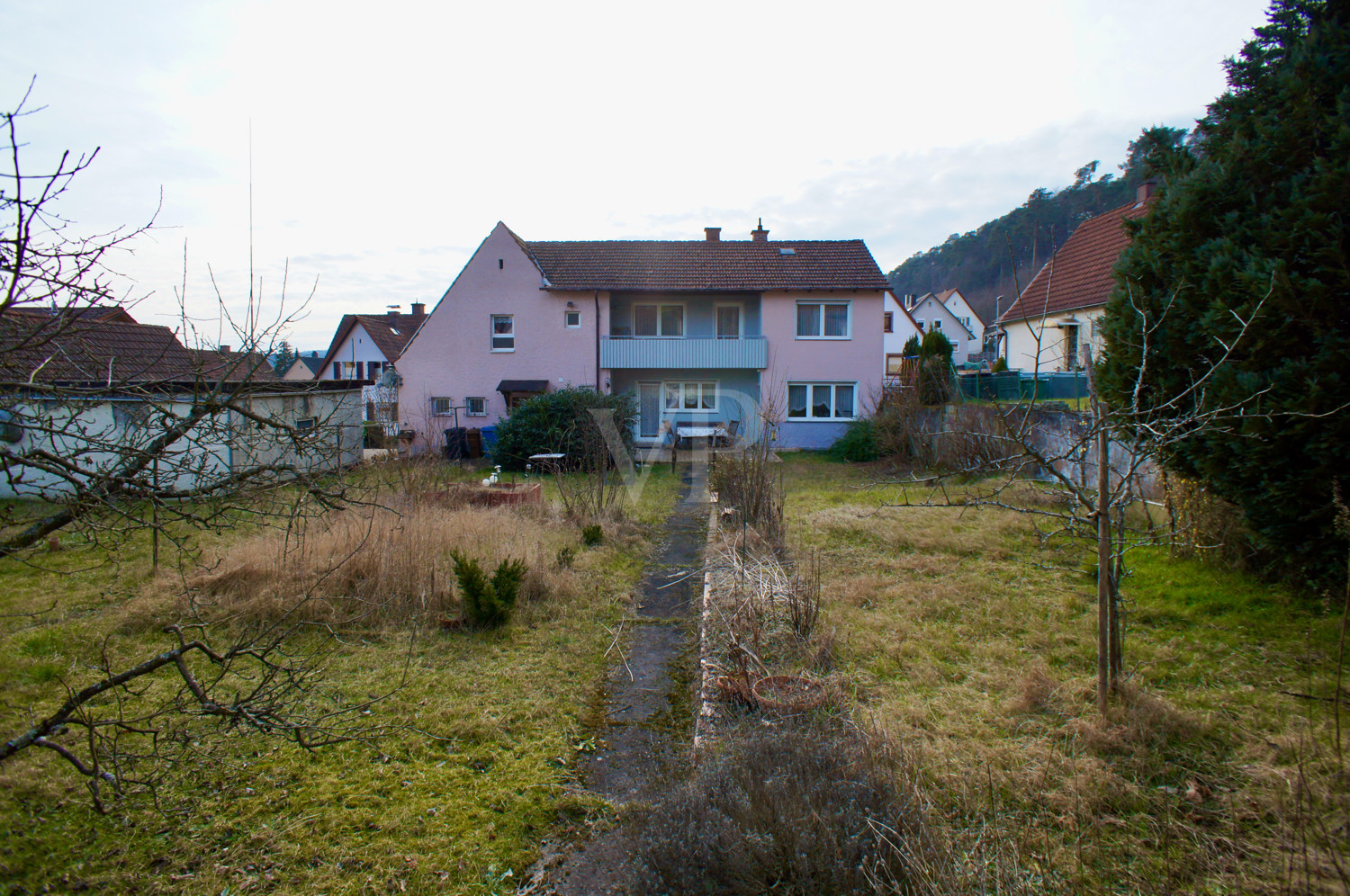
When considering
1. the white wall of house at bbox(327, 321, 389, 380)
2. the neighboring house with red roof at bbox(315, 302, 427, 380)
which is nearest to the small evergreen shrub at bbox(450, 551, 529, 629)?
the neighboring house with red roof at bbox(315, 302, 427, 380)

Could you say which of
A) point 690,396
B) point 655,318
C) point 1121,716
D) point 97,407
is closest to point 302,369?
point 655,318

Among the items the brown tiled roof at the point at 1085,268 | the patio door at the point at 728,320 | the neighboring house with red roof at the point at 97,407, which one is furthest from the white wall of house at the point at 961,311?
the neighboring house with red roof at the point at 97,407

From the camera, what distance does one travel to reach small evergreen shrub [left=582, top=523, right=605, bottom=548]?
936cm

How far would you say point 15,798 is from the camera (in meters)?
3.79

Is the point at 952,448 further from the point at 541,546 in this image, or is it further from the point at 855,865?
the point at 855,865

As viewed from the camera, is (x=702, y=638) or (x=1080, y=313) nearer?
(x=702, y=638)

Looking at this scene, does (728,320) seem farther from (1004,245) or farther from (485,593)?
(485,593)

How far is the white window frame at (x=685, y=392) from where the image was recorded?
2400 centimetres

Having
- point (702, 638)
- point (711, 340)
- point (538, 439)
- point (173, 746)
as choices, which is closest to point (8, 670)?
point (173, 746)

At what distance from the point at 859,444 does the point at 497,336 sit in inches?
458

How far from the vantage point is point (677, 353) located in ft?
75.8

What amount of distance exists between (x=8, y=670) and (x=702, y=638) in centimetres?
520

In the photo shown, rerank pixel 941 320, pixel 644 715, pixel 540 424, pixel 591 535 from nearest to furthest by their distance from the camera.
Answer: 1. pixel 644 715
2. pixel 591 535
3. pixel 540 424
4. pixel 941 320

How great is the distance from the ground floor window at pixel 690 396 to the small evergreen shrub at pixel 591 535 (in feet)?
48.4
